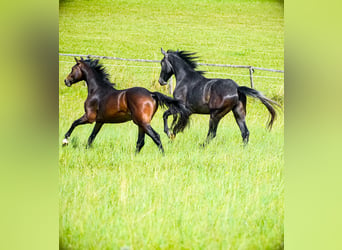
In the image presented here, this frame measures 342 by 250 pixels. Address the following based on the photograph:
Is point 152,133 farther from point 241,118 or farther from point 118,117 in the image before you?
point 241,118

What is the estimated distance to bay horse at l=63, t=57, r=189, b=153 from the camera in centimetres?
344

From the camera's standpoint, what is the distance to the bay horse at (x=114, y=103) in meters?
3.44

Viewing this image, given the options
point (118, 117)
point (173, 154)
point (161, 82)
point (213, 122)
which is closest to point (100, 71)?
point (118, 117)

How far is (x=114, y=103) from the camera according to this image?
3477 mm

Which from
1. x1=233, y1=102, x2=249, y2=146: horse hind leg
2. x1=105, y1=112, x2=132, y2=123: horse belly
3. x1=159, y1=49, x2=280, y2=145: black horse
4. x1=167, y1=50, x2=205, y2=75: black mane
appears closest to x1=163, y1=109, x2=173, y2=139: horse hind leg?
x1=159, y1=49, x2=280, y2=145: black horse

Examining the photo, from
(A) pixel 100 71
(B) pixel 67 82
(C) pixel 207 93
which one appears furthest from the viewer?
(C) pixel 207 93

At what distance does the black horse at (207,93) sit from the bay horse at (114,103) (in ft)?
0.53

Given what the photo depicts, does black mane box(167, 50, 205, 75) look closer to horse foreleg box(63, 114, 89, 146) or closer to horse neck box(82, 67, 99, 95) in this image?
horse neck box(82, 67, 99, 95)

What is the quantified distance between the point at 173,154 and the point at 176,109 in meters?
0.36
